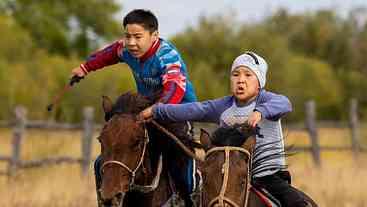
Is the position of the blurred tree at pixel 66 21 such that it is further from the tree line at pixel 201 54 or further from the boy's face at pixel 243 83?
the boy's face at pixel 243 83

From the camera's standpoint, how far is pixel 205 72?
37.9 meters

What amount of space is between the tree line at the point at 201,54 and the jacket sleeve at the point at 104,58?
13116 mm

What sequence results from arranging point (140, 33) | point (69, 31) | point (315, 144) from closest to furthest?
point (140, 33) → point (315, 144) → point (69, 31)

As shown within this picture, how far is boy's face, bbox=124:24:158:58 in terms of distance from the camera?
7.31 metres

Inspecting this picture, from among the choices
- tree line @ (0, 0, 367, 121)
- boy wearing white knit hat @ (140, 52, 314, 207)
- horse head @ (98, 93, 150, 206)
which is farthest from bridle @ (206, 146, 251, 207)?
tree line @ (0, 0, 367, 121)

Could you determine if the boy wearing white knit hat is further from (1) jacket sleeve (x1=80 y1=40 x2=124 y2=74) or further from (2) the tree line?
(2) the tree line

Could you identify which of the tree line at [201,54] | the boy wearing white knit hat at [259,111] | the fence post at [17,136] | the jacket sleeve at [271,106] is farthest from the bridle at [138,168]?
the tree line at [201,54]

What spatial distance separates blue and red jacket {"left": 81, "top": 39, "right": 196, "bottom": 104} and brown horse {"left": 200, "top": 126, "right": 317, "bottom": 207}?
112 cm

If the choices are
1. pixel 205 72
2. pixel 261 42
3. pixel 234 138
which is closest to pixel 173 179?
pixel 234 138

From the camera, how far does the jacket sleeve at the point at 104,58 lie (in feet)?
25.9

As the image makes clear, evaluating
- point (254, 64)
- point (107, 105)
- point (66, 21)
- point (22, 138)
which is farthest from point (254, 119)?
point (66, 21)

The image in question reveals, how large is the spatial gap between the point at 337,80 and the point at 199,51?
1333 cm

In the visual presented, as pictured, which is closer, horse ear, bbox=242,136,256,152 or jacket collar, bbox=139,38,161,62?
horse ear, bbox=242,136,256,152

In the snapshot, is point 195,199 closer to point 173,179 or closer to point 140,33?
A: point 173,179
